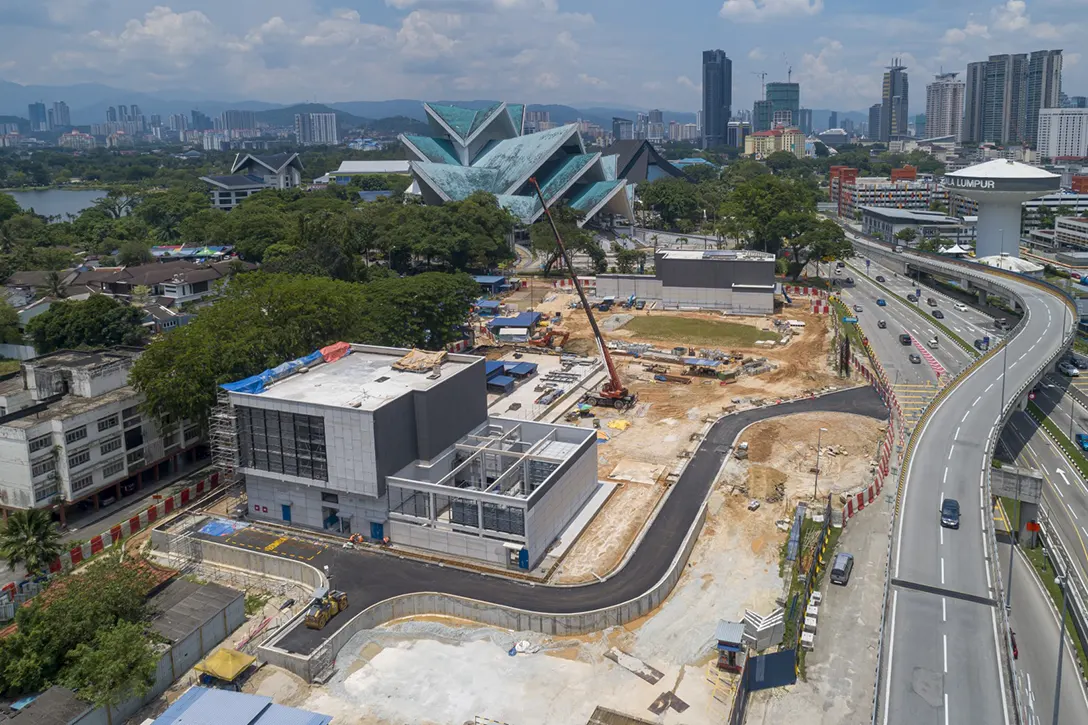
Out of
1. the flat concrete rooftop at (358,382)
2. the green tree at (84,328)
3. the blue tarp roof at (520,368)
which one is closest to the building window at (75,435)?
the flat concrete rooftop at (358,382)

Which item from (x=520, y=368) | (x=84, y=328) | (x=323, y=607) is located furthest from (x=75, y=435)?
(x=520, y=368)

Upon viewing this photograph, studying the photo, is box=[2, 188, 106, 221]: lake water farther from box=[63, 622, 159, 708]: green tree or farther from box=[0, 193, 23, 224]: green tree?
box=[63, 622, 159, 708]: green tree

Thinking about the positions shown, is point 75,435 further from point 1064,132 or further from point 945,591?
point 1064,132

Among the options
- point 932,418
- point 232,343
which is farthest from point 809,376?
point 232,343

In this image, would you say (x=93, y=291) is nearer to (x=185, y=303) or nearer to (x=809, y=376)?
(x=185, y=303)

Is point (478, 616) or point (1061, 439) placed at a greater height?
point (478, 616)

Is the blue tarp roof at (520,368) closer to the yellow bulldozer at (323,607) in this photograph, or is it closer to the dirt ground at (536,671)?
the dirt ground at (536,671)
